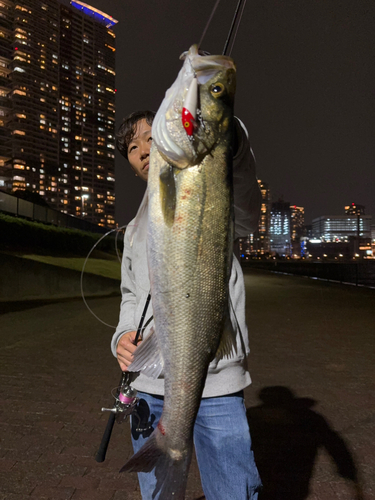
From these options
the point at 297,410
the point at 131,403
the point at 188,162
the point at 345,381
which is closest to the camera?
the point at 188,162

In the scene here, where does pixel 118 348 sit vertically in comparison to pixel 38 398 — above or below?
above

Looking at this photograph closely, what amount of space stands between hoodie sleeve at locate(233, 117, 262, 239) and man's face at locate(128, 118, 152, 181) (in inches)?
25.2

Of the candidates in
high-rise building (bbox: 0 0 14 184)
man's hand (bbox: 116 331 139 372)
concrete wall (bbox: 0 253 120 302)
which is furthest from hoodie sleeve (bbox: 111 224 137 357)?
high-rise building (bbox: 0 0 14 184)

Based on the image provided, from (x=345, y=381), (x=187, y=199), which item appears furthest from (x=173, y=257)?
(x=345, y=381)

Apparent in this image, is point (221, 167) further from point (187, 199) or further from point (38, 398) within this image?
point (38, 398)

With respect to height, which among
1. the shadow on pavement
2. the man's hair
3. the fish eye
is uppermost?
the man's hair

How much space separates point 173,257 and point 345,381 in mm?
5531

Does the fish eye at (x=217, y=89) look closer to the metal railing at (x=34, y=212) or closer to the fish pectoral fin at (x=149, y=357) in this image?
the fish pectoral fin at (x=149, y=357)

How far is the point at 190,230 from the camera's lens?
4.32 feet

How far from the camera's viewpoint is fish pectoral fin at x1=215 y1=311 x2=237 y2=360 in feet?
4.79

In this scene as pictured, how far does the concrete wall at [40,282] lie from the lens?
14617mm

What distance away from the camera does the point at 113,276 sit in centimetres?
1891

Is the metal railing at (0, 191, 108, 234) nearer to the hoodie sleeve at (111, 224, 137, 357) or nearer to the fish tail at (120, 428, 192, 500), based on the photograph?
the hoodie sleeve at (111, 224, 137, 357)

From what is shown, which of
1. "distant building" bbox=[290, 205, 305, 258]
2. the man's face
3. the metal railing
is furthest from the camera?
"distant building" bbox=[290, 205, 305, 258]
